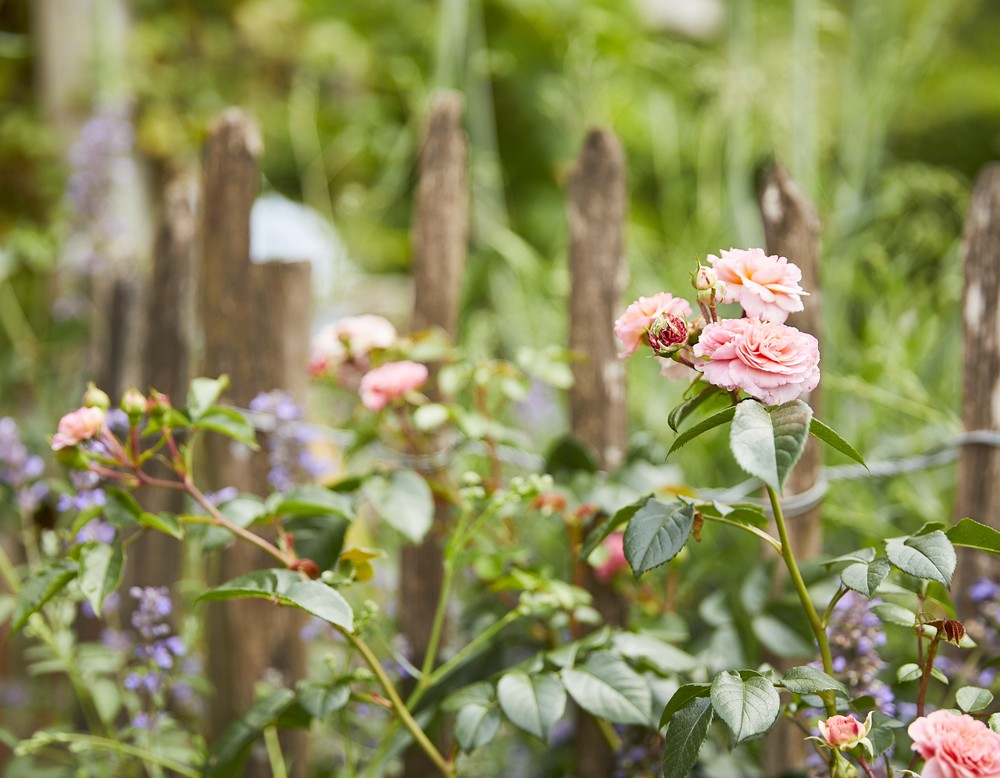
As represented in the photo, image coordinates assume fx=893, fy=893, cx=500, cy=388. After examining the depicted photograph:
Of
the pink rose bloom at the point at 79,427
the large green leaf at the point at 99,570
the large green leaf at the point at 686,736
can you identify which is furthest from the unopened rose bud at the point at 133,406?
the large green leaf at the point at 686,736

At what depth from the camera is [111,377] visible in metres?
1.62

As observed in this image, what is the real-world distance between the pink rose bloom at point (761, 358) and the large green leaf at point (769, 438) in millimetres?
13

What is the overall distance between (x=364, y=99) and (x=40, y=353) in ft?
9.47

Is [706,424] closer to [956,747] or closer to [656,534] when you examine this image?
[656,534]

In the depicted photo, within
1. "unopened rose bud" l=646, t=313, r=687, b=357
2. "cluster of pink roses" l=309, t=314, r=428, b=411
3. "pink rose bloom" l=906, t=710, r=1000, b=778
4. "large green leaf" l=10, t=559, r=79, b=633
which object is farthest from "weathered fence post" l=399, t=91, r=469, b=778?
"pink rose bloom" l=906, t=710, r=1000, b=778

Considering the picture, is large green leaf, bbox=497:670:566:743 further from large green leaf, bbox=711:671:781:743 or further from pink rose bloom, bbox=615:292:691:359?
pink rose bloom, bbox=615:292:691:359

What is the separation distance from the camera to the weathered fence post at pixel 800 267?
1.15m

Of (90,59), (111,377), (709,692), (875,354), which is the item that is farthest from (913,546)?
(90,59)

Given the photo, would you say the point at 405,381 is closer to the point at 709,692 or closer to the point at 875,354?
the point at 709,692

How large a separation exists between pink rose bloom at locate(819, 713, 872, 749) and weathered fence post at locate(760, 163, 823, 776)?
0.53m

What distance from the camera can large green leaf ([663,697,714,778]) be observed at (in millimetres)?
702

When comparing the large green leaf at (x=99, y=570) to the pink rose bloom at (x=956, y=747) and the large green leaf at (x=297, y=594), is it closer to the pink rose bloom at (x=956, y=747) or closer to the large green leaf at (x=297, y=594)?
the large green leaf at (x=297, y=594)

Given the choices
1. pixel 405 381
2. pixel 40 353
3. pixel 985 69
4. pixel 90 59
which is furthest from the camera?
pixel 985 69

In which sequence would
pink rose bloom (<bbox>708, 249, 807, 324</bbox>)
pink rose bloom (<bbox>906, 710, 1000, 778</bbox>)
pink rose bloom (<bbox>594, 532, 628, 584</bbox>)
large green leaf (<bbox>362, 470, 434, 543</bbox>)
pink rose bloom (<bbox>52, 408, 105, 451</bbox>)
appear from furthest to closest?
pink rose bloom (<bbox>594, 532, 628, 584</bbox>) < large green leaf (<bbox>362, 470, 434, 543</bbox>) < pink rose bloom (<bbox>52, 408, 105, 451</bbox>) < pink rose bloom (<bbox>708, 249, 807, 324</bbox>) < pink rose bloom (<bbox>906, 710, 1000, 778</bbox>)
